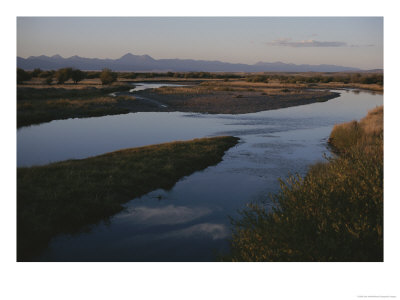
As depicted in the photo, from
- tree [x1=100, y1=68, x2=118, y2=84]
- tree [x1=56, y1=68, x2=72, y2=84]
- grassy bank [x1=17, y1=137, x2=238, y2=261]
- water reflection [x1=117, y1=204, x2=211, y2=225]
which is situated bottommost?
water reflection [x1=117, y1=204, x2=211, y2=225]

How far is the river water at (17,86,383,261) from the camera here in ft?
33.9

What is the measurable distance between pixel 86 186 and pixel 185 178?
4745mm

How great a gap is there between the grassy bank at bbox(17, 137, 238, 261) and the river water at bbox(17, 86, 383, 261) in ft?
1.72

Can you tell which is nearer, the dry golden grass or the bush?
the dry golden grass

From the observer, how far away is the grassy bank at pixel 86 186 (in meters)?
10.7

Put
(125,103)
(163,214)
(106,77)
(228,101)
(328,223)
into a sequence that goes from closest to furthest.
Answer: (328,223)
(163,214)
(125,103)
(228,101)
(106,77)

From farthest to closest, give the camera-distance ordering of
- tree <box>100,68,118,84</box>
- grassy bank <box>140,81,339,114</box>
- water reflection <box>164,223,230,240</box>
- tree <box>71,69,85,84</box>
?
tree <box>100,68,118,84</box> → tree <box>71,69,85,84</box> → grassy bank <box>140,81,339,114</box> → water reflection <box>164,223,230,240</box>

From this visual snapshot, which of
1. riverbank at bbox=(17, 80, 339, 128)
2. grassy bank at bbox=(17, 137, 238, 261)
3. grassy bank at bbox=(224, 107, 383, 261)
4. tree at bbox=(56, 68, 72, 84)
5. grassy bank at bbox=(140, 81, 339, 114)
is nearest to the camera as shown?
grassy bank at bbox=(224, 107, 383, 261)

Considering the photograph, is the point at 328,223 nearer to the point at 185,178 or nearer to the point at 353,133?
the point at 185,178

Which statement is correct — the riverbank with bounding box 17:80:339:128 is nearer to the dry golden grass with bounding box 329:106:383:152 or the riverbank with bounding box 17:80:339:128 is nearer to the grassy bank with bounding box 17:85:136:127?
the grassy bank with bounding box 17:85:136:127

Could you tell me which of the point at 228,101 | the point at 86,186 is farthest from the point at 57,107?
the point at 86,186

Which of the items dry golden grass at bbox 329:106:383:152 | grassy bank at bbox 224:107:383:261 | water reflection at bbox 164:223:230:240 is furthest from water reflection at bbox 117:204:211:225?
dry golden grass at bbox 329:106:383:152

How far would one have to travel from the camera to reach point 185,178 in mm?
16766
